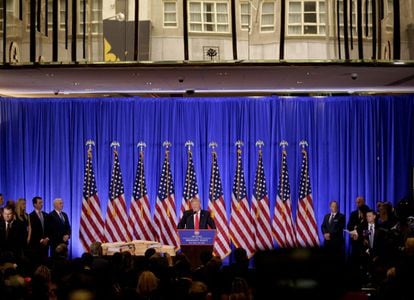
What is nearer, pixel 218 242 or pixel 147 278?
pixel 147 278

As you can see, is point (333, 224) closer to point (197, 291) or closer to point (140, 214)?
point (140, 214)

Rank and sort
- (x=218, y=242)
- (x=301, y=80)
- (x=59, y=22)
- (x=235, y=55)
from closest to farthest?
1. (x=235, y=55)
2. (x=59, y=22)
3. (x=301, y=80)
4. (x=218, y=242)

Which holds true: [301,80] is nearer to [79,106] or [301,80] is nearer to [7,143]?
[79,106]

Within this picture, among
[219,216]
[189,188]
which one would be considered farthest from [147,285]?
[189,188]

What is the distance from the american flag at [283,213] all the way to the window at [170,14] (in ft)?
14.2

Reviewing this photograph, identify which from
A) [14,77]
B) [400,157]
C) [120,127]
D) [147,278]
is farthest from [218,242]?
[147,278]

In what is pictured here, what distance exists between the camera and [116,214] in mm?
14992

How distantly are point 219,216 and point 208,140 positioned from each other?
5.34 feet

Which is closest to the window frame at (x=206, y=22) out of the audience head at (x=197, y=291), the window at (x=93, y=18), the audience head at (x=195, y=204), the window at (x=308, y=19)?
the window at (x=308, y=19)

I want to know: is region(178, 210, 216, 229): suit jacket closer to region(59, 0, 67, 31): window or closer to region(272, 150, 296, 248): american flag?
region(272, 150, 296, 248): american flag

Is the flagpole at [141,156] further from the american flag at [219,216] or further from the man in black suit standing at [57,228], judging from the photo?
the man in black suit standing at [57,228]

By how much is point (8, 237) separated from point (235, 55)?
481 centimetres

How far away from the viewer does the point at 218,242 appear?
14.8 metres

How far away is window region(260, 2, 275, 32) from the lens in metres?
11.7
